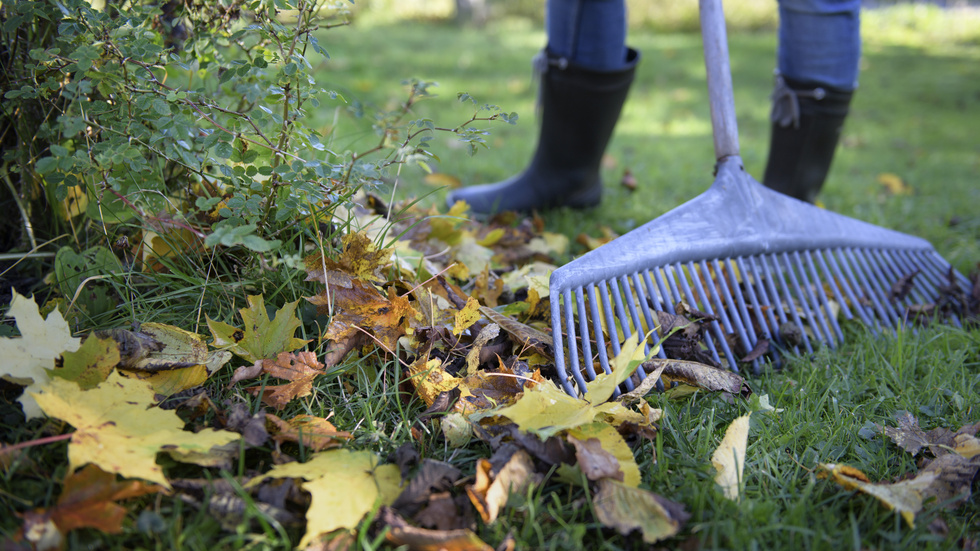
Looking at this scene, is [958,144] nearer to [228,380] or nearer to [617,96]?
[617,96]

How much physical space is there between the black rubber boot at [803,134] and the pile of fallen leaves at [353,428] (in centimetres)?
122

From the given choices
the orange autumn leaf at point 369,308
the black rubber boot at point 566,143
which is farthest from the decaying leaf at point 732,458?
the black rubber boot at point 566,143

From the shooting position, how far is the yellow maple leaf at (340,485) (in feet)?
2.64

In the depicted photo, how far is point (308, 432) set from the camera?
3.23ft

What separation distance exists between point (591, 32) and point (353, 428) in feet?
5.45

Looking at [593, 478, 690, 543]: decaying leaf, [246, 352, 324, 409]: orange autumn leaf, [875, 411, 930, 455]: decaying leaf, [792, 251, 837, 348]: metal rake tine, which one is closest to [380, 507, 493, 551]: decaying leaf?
[593, 478, 690, 543]: decaying leaf

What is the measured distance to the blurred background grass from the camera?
8.40 feet


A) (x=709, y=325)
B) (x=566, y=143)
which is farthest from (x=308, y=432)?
(x=566, y=143)

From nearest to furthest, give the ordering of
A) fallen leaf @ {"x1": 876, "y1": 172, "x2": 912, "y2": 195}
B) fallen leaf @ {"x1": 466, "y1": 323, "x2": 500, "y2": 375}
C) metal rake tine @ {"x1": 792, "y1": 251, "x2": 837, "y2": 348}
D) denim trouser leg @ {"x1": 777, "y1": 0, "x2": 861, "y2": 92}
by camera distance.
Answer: fallen leaf @ {"x1": 466, "y1": 323, "x2": 500, "y2": 375}, metal rake tine @ {"x1": 792, "y1": 251, "x2": 837, "y2": 348}, denim trouser leg @ {"x1": 777, "y1": 0, "x2": 861, "y2": 92}, fallen leaf @ {"x1": 876, "y1": 172, "x2": 912, "y2": 195}

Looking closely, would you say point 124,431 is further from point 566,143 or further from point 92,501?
point 566,143

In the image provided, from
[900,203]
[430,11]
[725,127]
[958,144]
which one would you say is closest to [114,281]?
[725,127]

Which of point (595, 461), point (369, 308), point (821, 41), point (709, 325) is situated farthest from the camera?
point (821, 41)

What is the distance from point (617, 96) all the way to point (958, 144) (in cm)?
368

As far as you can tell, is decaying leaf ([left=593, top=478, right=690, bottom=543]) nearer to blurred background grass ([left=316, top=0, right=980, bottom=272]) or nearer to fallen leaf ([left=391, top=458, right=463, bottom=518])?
fallen leaf ([left=391, top=458, right=463, bottom=518])
